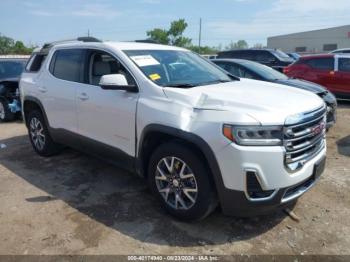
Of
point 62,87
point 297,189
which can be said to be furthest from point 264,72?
point 297,189

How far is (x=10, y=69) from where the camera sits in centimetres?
971

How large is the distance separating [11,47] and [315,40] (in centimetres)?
4664

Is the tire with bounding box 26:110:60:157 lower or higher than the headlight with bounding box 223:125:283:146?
lower

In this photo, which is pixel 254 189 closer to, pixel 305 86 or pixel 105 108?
pixel 105 108

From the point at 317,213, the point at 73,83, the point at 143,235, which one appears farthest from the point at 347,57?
the point at 143,235

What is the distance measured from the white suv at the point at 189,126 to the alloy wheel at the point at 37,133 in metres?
0.84

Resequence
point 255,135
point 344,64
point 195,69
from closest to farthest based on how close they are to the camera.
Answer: point 255,135 < point 195,69 < point 344,64

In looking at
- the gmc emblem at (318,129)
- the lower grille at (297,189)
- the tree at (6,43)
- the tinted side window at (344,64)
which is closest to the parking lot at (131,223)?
the lower grille at (297,189)

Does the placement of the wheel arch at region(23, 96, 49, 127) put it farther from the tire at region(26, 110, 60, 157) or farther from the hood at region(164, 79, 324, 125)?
the hood at region(164, 79, 324, 125)

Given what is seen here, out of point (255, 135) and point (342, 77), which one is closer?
point (255, 135)

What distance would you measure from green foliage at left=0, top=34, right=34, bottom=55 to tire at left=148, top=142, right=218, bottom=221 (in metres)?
38.7

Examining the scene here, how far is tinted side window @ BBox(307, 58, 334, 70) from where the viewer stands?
1063cm

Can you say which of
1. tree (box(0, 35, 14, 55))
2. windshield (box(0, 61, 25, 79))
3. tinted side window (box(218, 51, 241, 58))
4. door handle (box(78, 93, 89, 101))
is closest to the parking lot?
door handle (box(78, 93, 89, 101))

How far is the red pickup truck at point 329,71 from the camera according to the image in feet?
34.0
